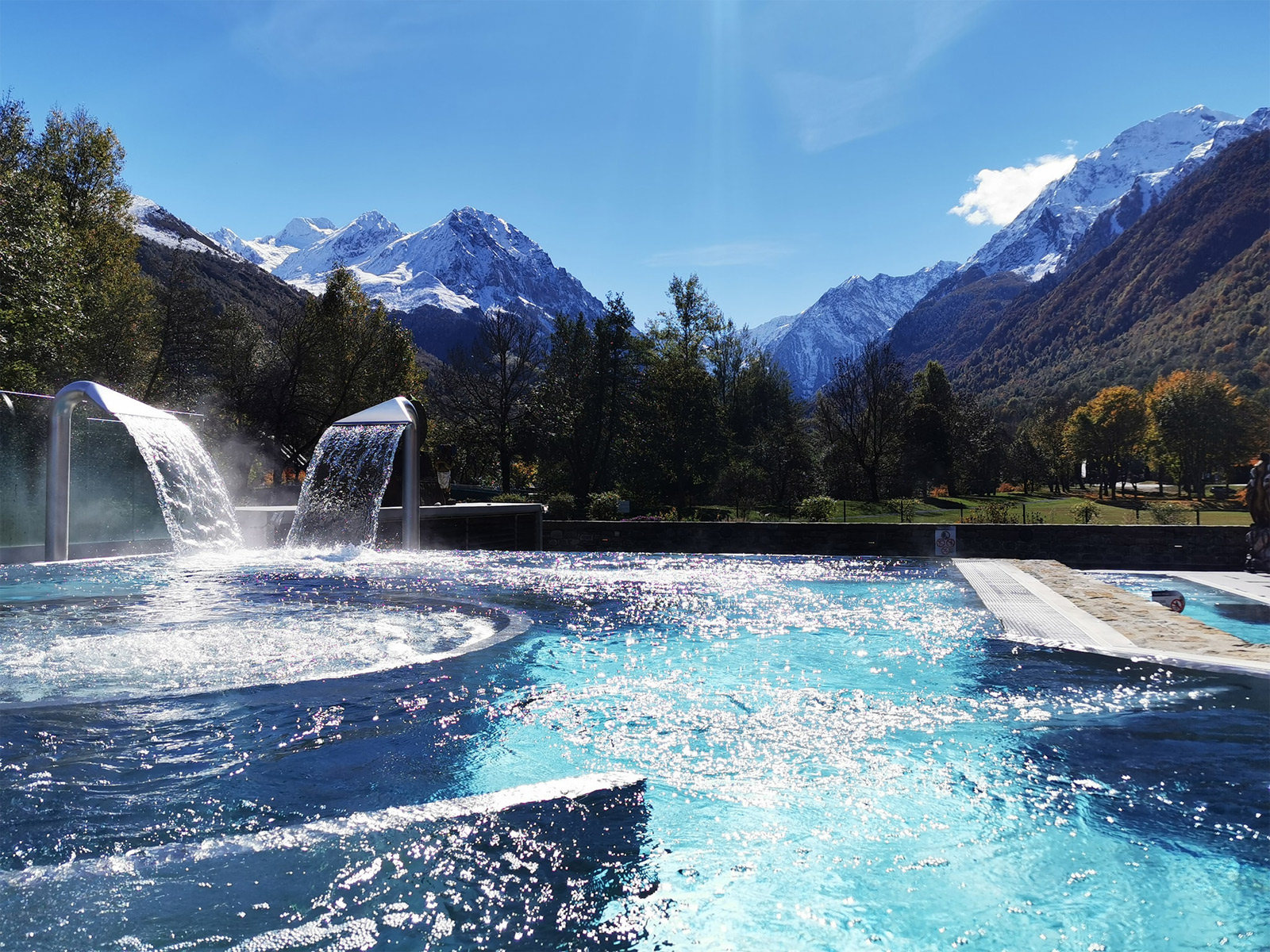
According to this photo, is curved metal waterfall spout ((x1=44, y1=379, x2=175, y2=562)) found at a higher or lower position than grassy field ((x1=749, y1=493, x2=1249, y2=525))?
higher

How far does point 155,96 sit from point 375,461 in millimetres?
7258

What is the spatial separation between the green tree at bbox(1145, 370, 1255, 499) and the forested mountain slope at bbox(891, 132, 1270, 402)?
176 ft

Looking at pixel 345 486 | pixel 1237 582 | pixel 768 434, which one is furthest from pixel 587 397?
pixel 1237 582

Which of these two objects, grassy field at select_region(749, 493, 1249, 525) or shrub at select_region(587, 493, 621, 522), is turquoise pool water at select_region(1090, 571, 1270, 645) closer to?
grassy field at select_region(749, 493, 1249, 525)

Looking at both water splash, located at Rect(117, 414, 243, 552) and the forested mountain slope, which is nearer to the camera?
water splash, located at Rect(117, 414, 243, 552)

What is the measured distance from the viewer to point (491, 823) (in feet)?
A: 10.5

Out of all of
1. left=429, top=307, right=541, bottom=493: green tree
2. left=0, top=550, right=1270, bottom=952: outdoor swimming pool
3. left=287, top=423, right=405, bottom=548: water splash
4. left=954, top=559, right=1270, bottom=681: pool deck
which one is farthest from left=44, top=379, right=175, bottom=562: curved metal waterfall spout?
left=429, top=307, right=541, bottom=493: green tree

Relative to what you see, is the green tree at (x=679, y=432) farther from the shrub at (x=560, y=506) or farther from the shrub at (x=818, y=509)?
the shrub at (x=818, y=509)

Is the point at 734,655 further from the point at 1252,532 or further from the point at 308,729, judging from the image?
the point at 1252,532

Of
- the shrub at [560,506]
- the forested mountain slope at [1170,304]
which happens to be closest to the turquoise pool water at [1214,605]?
the shrub at [560,506]

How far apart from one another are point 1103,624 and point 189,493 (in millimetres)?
14501

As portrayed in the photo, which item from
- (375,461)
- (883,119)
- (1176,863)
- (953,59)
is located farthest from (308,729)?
(883,119)

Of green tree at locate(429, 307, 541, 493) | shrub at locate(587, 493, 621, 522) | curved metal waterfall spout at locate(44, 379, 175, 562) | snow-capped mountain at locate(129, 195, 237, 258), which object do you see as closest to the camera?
curved metal waterfall spout at locate(44, 379, 175, 562)

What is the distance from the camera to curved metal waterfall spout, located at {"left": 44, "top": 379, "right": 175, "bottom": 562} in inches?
429
